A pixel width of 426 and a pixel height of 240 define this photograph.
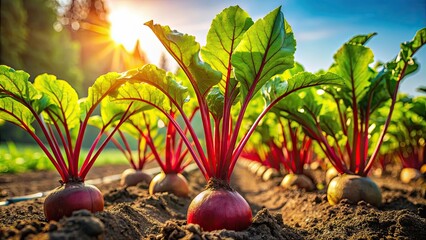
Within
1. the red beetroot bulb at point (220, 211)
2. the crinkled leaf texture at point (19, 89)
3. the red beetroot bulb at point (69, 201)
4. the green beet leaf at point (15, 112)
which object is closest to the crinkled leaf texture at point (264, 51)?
the red beetroot bulb at point (220, 211)

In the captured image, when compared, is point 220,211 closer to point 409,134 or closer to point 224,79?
point 224,79

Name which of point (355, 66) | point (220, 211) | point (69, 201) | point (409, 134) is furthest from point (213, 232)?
point (409, 134)

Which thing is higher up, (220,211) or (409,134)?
(409,134)

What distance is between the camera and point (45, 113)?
3.22m

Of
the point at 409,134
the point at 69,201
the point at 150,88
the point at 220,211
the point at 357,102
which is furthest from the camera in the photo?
the point at 409,134

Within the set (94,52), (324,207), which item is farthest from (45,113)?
(94,52)

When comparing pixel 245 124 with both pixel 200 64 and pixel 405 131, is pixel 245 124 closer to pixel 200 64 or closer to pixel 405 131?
pixel 405 131

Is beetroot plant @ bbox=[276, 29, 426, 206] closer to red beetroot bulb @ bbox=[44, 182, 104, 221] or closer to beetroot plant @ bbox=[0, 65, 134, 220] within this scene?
beetroot plant @ bbox=[0, 65, 134, 220]

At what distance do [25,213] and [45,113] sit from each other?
960 mm

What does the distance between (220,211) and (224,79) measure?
110 cm

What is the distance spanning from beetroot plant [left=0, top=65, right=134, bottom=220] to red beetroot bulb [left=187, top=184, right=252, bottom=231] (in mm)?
832

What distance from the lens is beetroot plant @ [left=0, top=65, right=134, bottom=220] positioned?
2484mm

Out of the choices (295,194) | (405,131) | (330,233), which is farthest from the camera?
(405,131)

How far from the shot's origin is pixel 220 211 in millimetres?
2273
